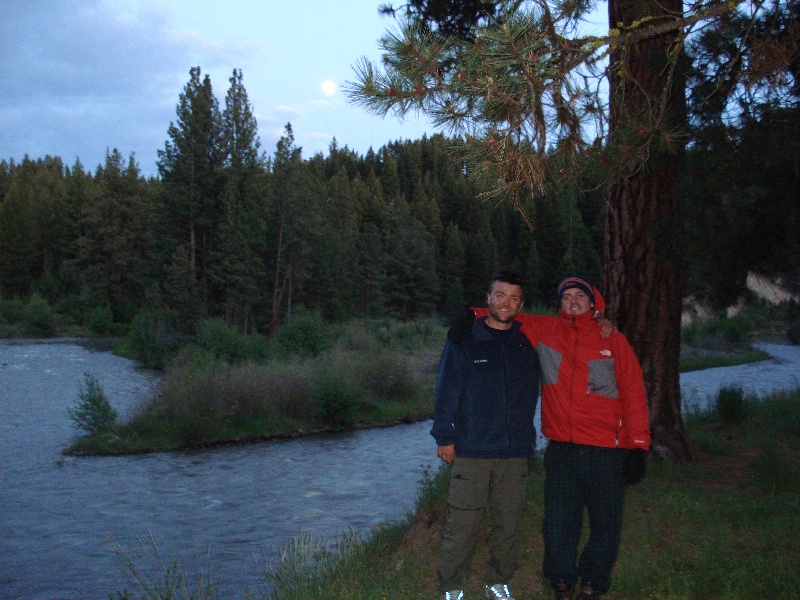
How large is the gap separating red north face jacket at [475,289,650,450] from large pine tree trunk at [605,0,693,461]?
2605 millimetres

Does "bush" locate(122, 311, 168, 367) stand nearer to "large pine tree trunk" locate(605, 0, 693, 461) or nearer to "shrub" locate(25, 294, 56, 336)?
"shrub" locate(25, 294, 56, 336)

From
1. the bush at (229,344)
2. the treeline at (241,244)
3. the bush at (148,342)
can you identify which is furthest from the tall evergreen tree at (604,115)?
the bush at (148,342)

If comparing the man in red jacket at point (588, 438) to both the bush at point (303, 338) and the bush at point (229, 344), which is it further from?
the bush at point (303, 338)

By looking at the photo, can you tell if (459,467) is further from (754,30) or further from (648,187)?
(754,30)

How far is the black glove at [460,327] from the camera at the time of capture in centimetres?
454

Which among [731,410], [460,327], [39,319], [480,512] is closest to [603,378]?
[460,327]

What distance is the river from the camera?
10281 mm

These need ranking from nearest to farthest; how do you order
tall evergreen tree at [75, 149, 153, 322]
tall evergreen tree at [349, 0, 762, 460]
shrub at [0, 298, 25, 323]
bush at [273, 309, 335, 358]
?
tall evergreen tree at [349, 0, 762, 460], bush at [273, 309, 335, 358], shrub at [0, 298, 25, 323], tall evergreen tree at [75, 149, 153, 322]

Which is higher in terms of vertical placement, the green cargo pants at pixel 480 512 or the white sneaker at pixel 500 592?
the green cargo pants at pixel 480 512

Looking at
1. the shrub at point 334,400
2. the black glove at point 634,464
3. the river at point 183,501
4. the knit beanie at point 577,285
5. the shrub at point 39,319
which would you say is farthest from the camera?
the shrub at point 39,319

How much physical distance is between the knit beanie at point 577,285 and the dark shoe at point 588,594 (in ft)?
5.30

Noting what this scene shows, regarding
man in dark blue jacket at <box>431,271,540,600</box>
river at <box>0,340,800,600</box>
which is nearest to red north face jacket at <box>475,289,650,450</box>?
man in dark blue jacket at <box>431,271,540,600</box>

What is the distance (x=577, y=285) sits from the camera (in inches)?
182

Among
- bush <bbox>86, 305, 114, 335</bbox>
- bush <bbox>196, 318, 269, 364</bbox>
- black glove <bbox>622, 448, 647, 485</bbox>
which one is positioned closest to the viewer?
black glove <bbox>622, 448, 647, 485</bbox>
